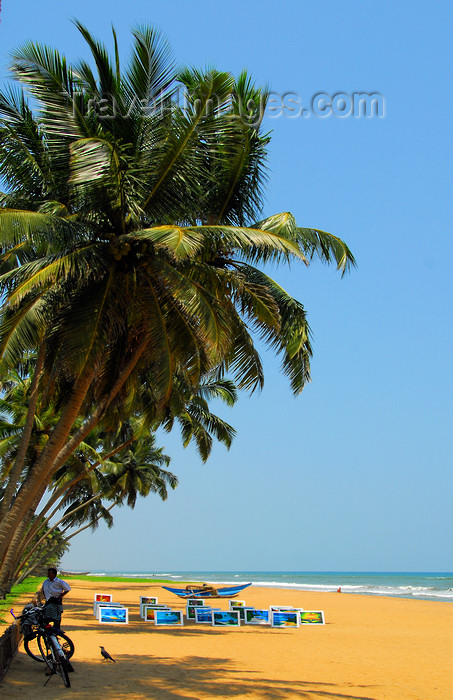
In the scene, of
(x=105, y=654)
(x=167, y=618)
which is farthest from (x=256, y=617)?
(x=105, y=654)

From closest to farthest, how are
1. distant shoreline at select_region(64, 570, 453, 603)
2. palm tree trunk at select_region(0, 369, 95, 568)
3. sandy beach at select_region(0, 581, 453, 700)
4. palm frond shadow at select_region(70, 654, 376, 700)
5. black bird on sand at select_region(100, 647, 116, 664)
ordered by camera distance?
palm frond shadow at select_region(70, 654, 376, 700) < sandy beach at select_region(0, 581, 453, 700) < black bird on sand at select_region(100, 647, 116, 664) < palm tree trunk at select_region(0, 369, 95, 568) < distant shoreline at select_region(64, 570, 453, 603)

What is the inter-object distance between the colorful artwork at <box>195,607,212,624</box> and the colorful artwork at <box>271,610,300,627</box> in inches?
62.3

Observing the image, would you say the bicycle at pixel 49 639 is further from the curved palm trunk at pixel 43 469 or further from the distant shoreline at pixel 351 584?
the distant shoreline at pixel 351 584

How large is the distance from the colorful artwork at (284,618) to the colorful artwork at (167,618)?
7.78 feet

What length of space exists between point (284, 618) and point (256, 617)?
0.70 meters

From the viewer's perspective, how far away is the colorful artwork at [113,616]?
14312 millimetres

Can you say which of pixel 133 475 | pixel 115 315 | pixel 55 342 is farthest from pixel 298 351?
pixel 133 475

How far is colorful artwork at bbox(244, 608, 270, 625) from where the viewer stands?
15.7 meters

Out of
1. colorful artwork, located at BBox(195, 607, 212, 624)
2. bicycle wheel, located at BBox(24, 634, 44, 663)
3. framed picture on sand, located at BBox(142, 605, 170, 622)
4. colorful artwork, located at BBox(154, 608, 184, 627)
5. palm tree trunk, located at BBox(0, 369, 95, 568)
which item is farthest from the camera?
framed picture on sand, located at BBox(142, 605, 170, 622)

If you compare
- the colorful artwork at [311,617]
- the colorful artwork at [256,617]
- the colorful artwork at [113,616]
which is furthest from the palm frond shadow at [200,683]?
the colorful artwork at [311,617]

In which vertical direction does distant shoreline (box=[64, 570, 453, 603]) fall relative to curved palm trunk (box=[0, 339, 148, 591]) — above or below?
below

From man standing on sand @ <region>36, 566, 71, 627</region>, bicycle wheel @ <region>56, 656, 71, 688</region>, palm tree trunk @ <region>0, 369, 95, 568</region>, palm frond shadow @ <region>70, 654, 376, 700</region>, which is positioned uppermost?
palm tree trunk @ <region>0, 369, 95, 568</region>

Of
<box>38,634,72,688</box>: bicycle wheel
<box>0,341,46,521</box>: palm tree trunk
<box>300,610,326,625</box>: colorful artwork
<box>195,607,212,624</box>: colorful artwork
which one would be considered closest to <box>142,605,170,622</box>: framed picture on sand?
<box>195,607,212,624</box>: colorful artwork

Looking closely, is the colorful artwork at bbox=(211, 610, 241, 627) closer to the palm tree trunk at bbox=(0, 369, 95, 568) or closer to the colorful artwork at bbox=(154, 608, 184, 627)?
the colorful artwork at bbox=(154, 608, 184, 627)
